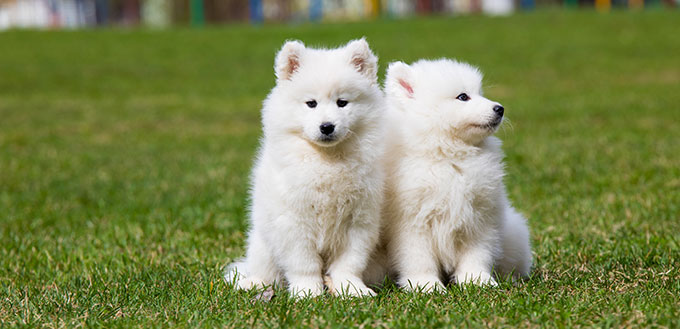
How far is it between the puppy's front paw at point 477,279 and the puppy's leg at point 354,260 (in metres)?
0.52

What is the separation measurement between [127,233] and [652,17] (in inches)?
988

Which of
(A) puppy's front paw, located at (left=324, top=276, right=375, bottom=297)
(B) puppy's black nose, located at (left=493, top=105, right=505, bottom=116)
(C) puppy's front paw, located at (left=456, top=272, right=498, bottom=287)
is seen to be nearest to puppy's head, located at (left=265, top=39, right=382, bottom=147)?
(B) puppy's black nose, located at (left=493, top=105, right=505, bottom=116)

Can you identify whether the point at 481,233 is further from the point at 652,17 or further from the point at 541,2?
the point at 541,2

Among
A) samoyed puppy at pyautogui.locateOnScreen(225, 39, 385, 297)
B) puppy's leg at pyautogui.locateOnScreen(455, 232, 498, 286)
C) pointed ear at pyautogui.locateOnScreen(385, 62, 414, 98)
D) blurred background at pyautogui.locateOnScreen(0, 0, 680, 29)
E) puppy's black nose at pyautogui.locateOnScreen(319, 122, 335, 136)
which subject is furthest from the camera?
blurred background at pyautogui.locateOnScreen(0, 0, 680, 29)

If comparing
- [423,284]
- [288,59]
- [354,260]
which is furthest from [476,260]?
[288,59]

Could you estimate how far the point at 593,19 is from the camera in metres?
27.6

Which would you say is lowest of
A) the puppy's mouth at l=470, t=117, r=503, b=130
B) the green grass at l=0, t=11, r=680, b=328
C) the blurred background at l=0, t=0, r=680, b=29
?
the blurred background at l=0, t=0, r=680, b=29

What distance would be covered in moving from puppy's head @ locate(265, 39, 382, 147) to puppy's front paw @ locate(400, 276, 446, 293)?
2.83 ft

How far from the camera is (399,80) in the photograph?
14.7ft

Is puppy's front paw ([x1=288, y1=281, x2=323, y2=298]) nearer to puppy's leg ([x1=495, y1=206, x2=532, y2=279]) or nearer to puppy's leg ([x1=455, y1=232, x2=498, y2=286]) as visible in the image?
puppy's leg ([x1=455, y1=232, x2=498, y2=286])

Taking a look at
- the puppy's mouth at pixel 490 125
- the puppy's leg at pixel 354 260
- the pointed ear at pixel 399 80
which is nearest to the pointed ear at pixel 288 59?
the pointed ear at pixel 399 80

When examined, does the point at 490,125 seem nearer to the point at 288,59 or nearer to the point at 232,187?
the point at 288,59

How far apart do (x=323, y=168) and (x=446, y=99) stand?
2.64ft

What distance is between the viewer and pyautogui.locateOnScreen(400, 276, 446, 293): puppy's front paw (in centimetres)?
416
